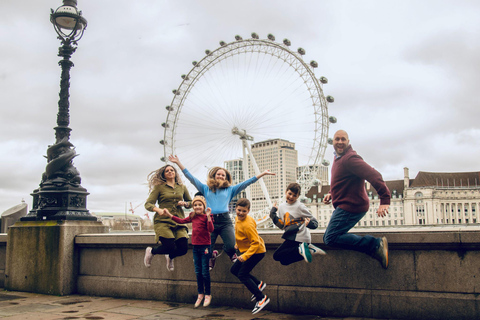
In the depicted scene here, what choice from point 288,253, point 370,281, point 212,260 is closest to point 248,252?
point 288,253

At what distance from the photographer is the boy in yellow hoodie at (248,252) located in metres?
5.53

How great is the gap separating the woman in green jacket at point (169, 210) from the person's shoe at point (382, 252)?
259 centimetres

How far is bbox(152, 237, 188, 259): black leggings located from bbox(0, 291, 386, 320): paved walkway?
74 centimetres

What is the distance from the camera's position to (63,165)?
8453mm

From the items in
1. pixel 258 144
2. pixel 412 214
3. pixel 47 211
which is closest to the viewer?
pixel 47 211

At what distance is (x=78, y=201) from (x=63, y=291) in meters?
1.61

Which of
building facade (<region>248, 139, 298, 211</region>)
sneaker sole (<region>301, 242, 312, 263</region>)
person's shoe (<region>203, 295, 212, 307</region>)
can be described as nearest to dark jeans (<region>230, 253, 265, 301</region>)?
sneaker sole (<region>301, 242, 312, 263</region>)

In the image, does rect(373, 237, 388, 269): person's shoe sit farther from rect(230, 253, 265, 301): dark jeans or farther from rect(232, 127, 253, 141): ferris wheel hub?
rect(232, 127, 253, 141): ferris wheel hub

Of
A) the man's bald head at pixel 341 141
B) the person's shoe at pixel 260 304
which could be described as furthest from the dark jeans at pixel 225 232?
the man's bald head at pixel 341 141

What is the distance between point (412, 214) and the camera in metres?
129

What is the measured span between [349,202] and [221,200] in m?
1.78

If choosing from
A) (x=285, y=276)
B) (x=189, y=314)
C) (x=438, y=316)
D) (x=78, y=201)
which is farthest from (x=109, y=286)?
(x=438, y=316)

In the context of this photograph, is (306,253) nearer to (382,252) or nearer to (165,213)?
(382,252)

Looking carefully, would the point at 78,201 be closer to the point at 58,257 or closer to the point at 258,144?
the point at 58,257
